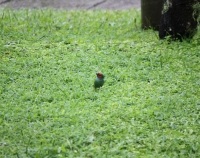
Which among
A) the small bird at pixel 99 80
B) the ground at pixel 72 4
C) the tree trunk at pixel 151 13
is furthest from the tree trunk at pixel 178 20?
the ground at pixel 72 4

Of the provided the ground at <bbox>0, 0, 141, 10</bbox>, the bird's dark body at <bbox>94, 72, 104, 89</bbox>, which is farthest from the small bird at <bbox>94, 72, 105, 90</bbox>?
the ground at <bbox>0, 0, 141, 10</bbox>

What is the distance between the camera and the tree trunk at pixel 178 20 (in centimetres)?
638

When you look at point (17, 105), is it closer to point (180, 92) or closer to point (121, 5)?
point (180, 92)

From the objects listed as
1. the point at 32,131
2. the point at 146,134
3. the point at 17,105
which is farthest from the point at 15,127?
the point at 146,134

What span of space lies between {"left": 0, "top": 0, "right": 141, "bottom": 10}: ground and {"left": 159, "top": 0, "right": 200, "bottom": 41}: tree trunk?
10.8 feet

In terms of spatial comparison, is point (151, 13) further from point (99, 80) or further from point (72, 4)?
point (72, 4)

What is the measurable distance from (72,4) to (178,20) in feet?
12.6

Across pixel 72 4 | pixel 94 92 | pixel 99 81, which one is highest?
pixel 72 4

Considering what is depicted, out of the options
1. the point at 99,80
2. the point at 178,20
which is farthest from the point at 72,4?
the point at 99,80

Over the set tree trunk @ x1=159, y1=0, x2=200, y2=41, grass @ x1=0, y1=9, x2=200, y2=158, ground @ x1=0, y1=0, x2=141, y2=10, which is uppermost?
ground @ x1=0, y1=0, x2=141, y2=10

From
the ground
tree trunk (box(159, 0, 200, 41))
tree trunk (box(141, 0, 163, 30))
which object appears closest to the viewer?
tree trunk (box(159, 0, 200, 41))

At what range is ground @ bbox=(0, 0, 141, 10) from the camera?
950cm

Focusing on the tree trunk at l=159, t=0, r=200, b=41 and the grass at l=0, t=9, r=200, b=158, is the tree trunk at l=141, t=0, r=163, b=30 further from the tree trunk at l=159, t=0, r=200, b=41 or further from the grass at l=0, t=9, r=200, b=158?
the tree trunk at l=159, t=0, r=200, b=41

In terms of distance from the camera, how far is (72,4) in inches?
380
